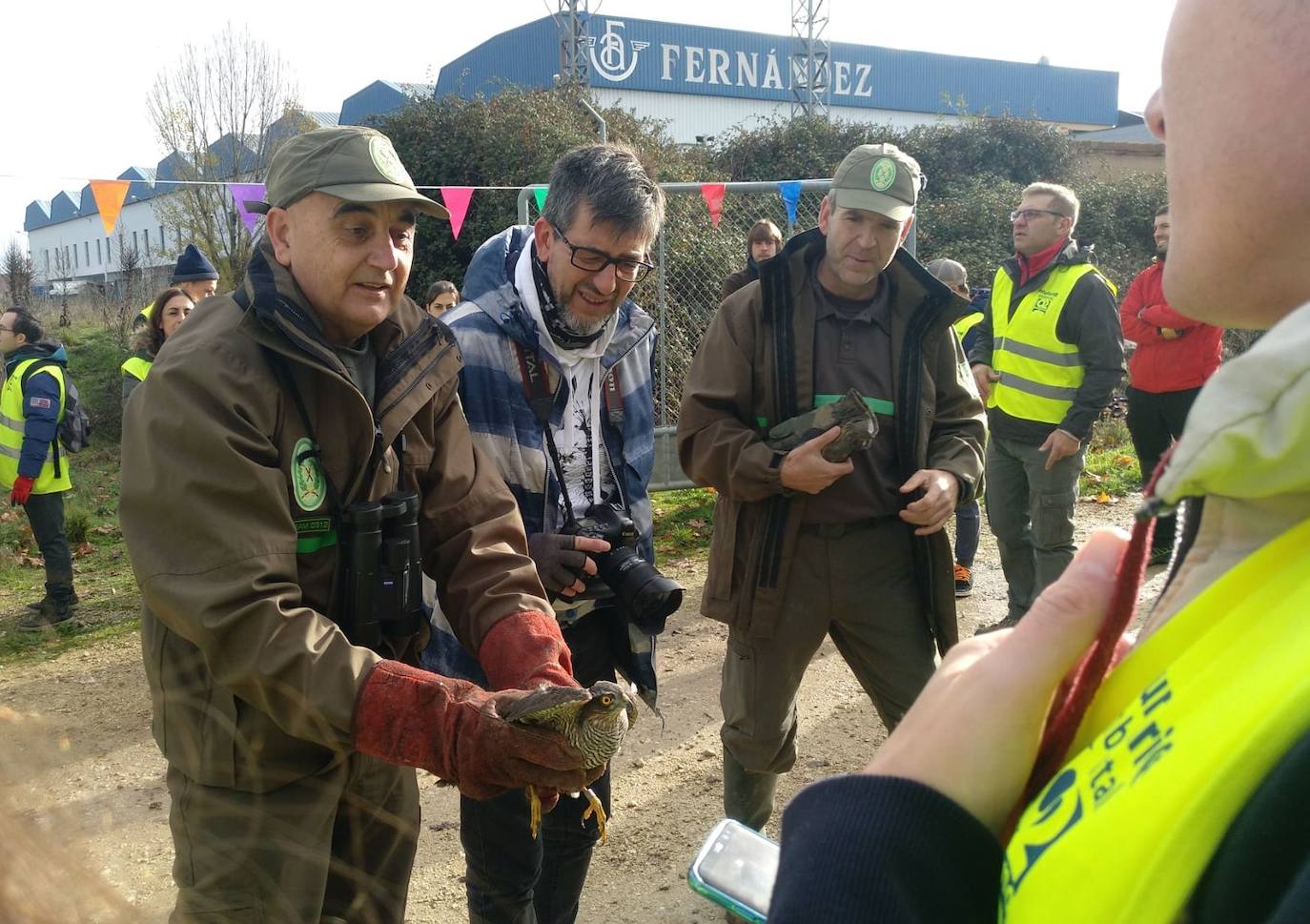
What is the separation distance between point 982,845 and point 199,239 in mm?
16097

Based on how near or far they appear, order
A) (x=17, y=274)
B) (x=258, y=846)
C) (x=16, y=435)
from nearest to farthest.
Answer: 1. (x=258, y=846)
2. (x=16, y=435)
3. (x=17, y=274)

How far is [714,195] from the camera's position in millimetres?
6926

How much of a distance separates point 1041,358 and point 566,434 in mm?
3708

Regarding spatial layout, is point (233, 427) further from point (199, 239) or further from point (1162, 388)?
point (199, 239)

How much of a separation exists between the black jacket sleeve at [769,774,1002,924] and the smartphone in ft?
0.80

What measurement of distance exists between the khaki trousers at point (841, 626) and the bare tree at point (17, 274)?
1560 cm

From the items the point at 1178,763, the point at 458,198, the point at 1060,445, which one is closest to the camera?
the point at 1178,763

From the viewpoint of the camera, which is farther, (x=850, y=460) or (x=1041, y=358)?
(x=1041, y=358)

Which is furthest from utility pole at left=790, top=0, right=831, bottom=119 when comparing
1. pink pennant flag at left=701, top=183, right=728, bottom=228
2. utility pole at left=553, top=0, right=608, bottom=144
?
pink pennant flag at left=701, top=183, right=728, bottom=228

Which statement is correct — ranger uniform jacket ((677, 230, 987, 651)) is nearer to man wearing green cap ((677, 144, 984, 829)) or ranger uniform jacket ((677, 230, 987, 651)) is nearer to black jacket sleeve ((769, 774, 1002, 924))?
man wearing green cap ((677, 144, 984, 829))

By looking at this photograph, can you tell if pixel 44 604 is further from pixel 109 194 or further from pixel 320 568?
pixel 320 568

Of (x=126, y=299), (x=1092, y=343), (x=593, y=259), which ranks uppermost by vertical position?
(x=126, y=299)

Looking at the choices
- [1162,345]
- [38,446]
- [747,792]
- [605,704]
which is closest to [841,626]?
[747,792]

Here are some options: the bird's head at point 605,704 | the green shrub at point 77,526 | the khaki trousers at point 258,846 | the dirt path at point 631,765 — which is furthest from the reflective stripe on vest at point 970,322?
the green shrub at point 77,526
